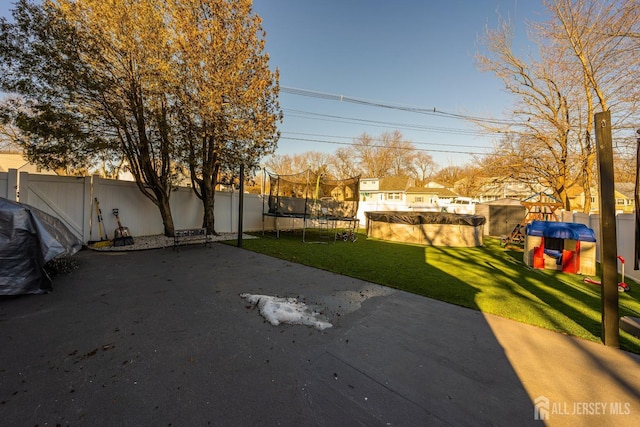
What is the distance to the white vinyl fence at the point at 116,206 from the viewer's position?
6135 mm

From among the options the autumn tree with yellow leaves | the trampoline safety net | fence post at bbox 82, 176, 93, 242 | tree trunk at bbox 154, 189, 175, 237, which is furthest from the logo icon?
fence post at bbox 82, 176, 93, 242

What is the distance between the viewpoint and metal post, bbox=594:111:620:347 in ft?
8.95

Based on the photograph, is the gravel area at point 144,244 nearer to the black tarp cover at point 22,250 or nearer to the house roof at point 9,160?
the black tarp cover at point 22,250

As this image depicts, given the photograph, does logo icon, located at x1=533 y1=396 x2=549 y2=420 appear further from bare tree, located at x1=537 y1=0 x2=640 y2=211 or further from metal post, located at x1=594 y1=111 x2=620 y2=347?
bare tree, located at x1=537 y1=0 x2=640 y2=211

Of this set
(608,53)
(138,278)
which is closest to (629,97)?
(608,53)

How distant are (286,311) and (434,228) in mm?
9030

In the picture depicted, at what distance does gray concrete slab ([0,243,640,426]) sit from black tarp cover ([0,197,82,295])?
26 cm

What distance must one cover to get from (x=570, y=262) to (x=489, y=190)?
350 inches

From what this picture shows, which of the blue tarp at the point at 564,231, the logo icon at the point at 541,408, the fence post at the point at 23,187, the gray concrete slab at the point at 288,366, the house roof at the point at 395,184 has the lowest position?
the logo icon at the point at 541,408

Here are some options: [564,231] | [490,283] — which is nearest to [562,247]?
[564,231]

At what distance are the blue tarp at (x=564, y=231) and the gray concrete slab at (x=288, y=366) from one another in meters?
4.58

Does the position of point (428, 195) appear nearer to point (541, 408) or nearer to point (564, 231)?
point (564, 231)

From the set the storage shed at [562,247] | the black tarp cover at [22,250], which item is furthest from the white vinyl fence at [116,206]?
the black tarp cover at [22,250]

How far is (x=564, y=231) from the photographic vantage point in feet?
20.6
